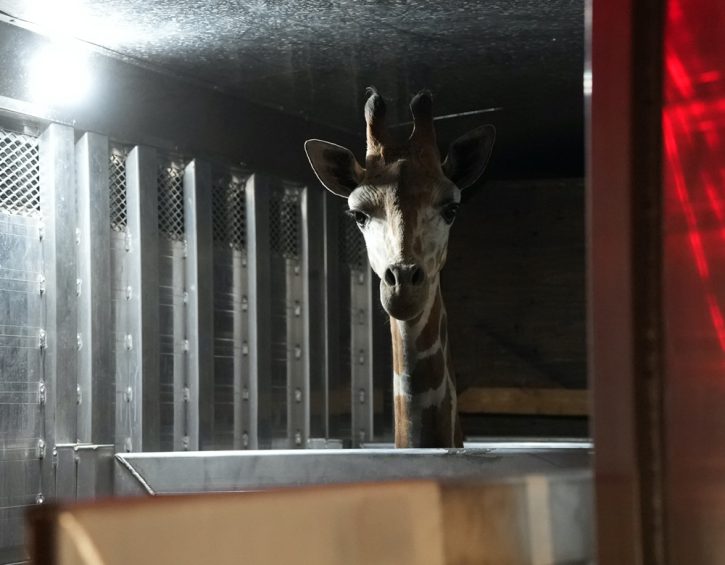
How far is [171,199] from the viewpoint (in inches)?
229

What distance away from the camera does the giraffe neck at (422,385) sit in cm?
405

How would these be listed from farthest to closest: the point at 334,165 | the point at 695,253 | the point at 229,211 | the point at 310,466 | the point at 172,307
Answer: the point at 229,211, the point at 172,307, the point at 334,165, the point at 310,466, the point at 695,253

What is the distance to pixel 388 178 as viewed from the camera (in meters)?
3.92

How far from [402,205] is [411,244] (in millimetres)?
161

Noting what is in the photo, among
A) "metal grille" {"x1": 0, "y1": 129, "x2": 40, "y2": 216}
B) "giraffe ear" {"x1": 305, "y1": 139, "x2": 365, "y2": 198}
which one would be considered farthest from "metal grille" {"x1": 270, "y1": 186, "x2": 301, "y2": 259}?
"giraffe ear" {"x1": 305, "y1": 139, "x2": 365, "y2": 198}

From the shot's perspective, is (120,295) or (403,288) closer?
(403,288)

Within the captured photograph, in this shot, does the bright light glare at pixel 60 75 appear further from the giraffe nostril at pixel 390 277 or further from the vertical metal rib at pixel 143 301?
the giraffe nostril at pixel 390 277

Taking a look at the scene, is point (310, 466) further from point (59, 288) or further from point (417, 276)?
point (59, 288)

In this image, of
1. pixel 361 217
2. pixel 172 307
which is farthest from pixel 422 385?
pixel 172 307

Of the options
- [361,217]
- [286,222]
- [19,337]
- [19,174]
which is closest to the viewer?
[361,217]

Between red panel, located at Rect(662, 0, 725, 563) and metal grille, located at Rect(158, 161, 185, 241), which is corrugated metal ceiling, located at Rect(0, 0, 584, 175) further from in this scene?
red panel, located at Rect(662, 0, 725, 563)

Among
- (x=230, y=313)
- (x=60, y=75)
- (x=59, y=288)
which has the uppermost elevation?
(x=60, y=75)

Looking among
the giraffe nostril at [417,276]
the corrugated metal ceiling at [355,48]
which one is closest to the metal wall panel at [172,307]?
the corrugated metal ceiling at [355,48]

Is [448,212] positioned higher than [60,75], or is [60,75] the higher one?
[60,75]
